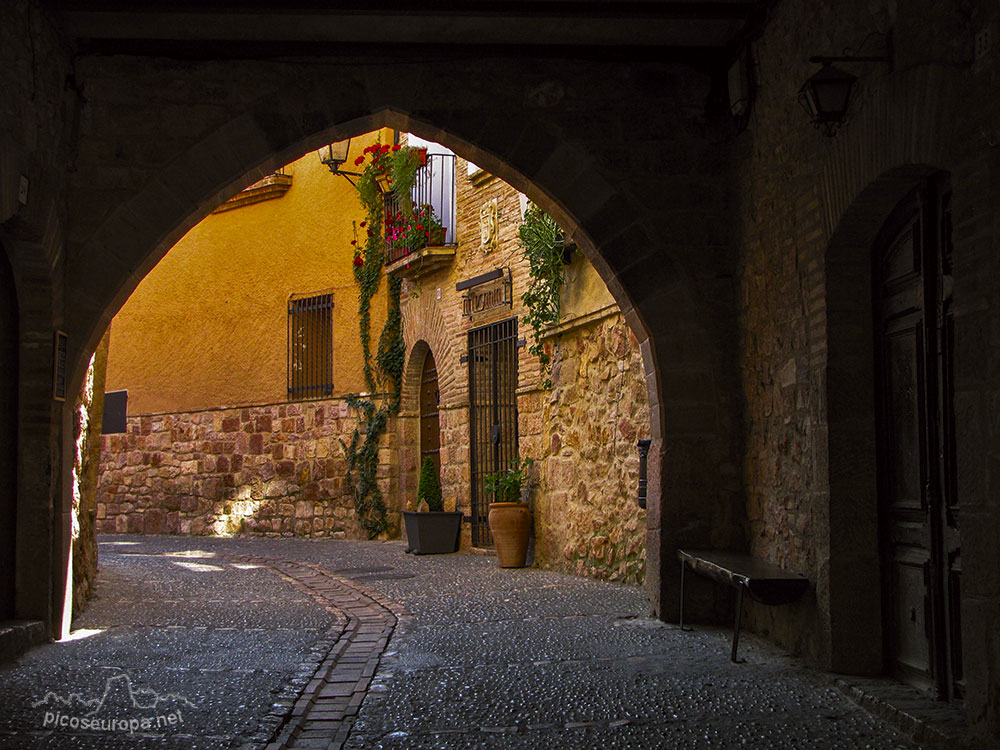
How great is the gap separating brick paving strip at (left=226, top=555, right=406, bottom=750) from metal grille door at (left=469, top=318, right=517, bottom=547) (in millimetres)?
3017

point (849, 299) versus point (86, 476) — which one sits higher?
point (849, 299)

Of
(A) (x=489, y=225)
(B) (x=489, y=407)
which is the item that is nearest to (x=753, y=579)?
(B) (x=489, y=407)

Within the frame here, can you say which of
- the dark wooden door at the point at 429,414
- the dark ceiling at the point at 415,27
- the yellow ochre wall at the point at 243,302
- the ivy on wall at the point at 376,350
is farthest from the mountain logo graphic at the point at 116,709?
the yellow ochre wall at the point at 243,302

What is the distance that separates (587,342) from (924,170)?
210 inches

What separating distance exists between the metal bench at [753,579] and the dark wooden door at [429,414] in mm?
8574

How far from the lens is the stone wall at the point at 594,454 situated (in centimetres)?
848

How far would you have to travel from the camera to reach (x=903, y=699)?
4.18m

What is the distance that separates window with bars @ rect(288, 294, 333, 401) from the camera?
612 inches

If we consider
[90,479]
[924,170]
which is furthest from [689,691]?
[90,479]

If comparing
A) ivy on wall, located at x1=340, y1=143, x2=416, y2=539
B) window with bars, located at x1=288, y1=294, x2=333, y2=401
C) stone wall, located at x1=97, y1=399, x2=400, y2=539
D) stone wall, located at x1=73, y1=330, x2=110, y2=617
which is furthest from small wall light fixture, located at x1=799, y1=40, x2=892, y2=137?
window with bars, located at x1=288, y1=294, x2=333, y2=401

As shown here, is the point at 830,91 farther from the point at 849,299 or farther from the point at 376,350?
the point at 376,350

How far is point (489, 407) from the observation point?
12188mm

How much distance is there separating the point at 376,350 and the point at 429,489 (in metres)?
2.83

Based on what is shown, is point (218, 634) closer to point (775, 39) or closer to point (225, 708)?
point (225, 708)
